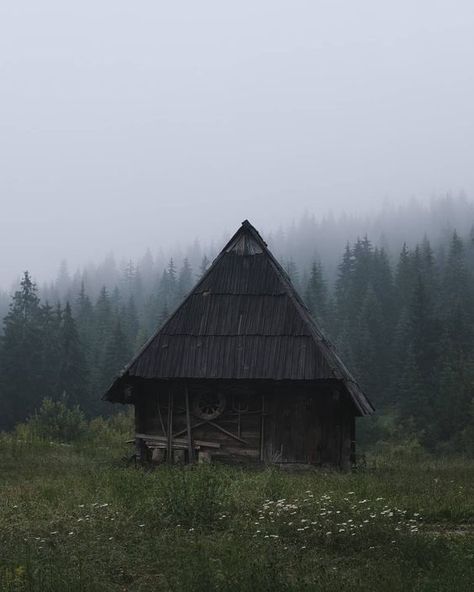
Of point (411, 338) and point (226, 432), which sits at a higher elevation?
point (411, 338)

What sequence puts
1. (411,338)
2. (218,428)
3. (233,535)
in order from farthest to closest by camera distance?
(411,338) → (218,428) → (233,535)

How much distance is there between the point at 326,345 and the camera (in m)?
18.0

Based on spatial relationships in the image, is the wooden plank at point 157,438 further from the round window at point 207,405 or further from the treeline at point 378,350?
the treeline at point 378,350

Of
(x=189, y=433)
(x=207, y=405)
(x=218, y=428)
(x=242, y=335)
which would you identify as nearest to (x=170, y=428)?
(x=189, y=433)

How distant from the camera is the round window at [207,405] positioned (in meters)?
17.7

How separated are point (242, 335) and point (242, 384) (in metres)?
1.23

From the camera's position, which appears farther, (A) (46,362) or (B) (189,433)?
(A) (46,362)

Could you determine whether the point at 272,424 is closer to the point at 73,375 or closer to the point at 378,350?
the point at 73,375

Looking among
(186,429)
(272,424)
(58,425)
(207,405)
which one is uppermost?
(207,405)

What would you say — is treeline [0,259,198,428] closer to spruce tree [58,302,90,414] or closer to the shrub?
spruce tree [58,302,90,414]

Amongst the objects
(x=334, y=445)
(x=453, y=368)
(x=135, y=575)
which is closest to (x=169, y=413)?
(x=334, y=445)

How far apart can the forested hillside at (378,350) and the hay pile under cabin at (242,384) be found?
98.2 feet

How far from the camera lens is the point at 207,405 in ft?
58.7

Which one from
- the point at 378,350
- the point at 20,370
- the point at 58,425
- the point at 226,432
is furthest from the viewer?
the point at 378,350
